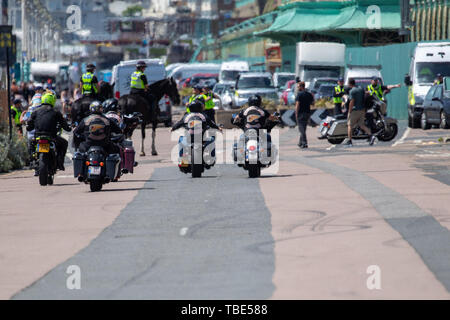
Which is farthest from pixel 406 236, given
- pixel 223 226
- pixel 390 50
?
pixel 390 50

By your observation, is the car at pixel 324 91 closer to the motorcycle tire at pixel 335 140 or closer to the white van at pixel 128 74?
the white van at pixel 128 74

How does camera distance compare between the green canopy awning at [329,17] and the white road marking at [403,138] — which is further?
the green canopy awning at [329,17]

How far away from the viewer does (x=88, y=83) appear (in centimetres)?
2859

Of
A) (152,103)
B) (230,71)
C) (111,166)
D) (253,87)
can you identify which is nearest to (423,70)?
(253,87)

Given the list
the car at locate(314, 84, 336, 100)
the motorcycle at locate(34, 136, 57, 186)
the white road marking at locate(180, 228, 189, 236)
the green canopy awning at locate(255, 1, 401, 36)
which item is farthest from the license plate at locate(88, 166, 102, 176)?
the green canopy awning at locate(255, 1, 401, 36)

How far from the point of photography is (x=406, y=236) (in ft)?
41.5

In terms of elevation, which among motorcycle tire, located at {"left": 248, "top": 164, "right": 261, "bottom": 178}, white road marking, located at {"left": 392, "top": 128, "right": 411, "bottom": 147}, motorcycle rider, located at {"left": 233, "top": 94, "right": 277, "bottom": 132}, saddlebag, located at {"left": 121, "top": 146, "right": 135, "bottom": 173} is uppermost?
motorcycle rider, located at {"left": 233, "top": 94, "right": 277, "bottom": 132}

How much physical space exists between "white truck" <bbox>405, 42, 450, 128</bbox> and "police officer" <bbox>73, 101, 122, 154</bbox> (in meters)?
20.8

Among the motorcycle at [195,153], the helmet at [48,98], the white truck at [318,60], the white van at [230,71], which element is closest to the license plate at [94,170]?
the motorcycle at [195,153]

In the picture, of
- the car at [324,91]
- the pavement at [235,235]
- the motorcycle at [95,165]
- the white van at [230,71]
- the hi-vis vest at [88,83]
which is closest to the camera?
the pavement at [235,235]

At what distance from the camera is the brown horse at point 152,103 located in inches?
1115

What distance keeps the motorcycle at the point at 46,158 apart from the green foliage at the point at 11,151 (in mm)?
5252

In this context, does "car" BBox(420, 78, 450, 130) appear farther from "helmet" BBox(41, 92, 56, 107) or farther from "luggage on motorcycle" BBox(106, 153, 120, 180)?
"luggage on motorcycle" BBox(106, 153, 120, 180)

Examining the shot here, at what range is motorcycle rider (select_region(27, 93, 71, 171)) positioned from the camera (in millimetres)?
20797
